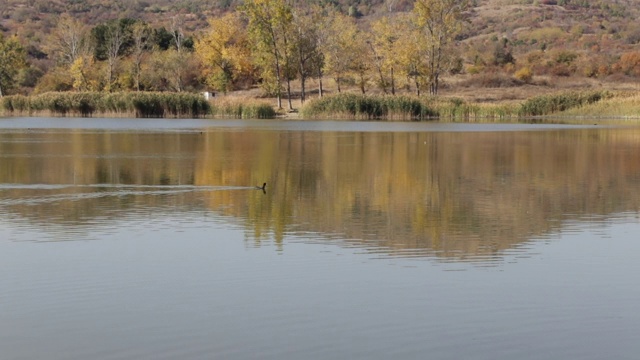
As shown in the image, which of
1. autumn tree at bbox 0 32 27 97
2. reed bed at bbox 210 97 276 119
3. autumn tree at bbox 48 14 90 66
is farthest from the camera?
autumn tree at bbox 48 14 90 66

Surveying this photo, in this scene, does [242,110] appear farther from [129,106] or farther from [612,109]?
[612,109]

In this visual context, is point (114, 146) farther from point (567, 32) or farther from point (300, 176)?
point (567, 32)

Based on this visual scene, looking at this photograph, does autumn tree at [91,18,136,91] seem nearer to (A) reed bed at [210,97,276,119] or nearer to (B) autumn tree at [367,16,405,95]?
(A) reed bed at [210,97,276,119]

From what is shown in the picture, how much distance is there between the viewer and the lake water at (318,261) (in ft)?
23.7

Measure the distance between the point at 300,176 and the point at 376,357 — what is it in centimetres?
1212

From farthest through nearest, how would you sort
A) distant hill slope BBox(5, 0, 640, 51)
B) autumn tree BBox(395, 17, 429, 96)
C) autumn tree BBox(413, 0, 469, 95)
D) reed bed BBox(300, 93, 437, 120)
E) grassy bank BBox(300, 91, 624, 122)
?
distant hill slope BBox(5, 0, 640, 51) → autumn tree BBox(395, 17, 429, 96) → autumn tree BBox(413, 0, 469, 95) → grassy bank BBox(300, 91, 624, 122) → reed bed BBox(300, 93, 437, 120)

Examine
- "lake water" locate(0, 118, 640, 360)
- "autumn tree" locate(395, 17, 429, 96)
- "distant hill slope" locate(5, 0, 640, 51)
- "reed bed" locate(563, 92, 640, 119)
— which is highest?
"distant hill slope" locate(5, 0, 640, 51)

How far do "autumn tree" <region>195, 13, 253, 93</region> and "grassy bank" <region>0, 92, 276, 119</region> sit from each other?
15820 mm

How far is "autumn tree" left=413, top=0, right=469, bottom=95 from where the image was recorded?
193ft

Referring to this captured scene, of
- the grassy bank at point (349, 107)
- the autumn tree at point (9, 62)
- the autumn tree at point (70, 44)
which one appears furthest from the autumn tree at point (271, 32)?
the autumn tree at point (9, 62)

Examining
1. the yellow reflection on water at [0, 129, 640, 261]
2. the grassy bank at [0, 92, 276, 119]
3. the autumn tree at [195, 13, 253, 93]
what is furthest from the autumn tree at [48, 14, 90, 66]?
the yellow reflection on water at [0, 129, 640, 261]

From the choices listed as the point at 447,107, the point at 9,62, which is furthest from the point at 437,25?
the point at 9,62

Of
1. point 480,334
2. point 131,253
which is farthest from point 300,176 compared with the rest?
point 480,334

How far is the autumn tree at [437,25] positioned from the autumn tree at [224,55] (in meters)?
15.0
